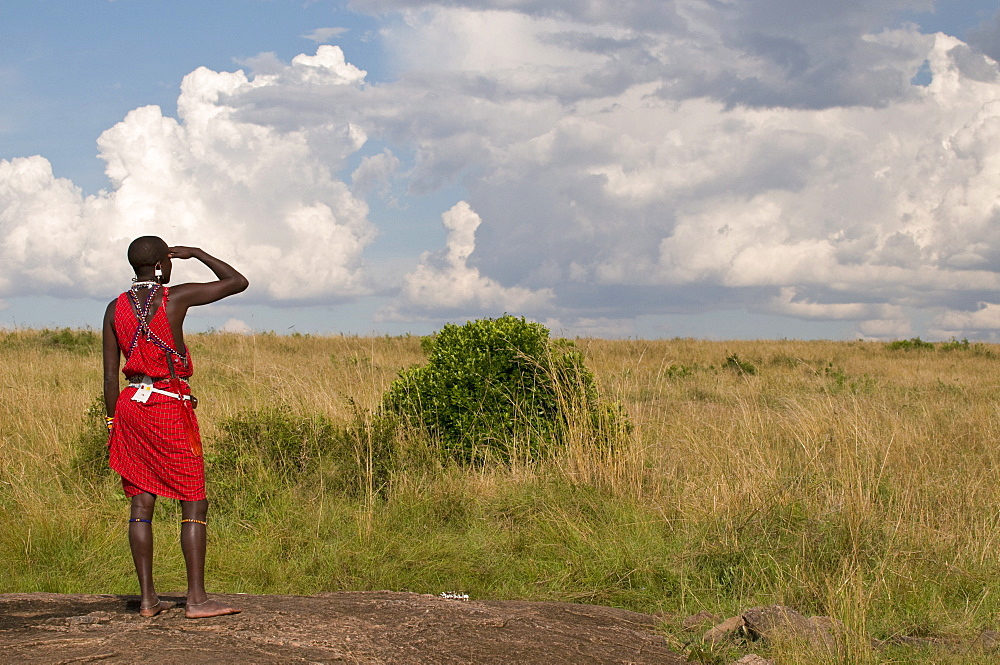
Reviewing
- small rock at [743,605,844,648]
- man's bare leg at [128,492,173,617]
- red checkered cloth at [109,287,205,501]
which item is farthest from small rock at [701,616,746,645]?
man's bare leg at [128,492,173,617]

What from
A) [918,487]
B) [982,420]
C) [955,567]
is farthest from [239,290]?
[982,420]

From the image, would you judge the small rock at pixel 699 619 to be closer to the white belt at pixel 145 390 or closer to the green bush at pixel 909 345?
the white belt at pixel 145 390

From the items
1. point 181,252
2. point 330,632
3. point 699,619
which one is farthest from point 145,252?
point 699,619

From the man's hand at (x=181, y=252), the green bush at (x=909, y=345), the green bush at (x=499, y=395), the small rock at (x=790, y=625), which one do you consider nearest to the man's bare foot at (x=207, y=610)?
the man's hand at (x=181, y=252)

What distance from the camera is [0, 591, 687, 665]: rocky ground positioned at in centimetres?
402

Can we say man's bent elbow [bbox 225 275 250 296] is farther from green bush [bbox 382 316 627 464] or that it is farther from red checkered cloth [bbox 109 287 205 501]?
green bush [bbox 382 316 627 464]

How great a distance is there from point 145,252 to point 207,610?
1.93m

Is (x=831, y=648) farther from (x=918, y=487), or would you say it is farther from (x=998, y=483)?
(x=998, y=483)

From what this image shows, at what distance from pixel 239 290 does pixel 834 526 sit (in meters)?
4.40

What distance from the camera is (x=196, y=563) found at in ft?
14.8

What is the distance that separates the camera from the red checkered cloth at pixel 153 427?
450cm

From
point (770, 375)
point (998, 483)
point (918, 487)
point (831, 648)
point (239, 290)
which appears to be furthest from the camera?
point (770, 375)

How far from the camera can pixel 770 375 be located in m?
19.7

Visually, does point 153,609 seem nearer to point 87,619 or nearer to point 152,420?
point 87,619
